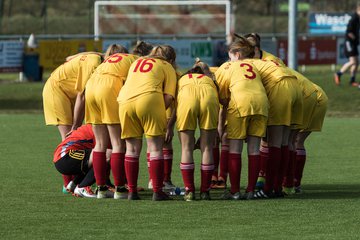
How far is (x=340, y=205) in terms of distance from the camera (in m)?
11.4

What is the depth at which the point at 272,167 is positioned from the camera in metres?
12.0

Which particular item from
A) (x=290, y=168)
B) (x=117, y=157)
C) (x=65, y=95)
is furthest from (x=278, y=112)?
(x=65, y=95)

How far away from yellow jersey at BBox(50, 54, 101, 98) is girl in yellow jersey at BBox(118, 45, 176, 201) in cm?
109

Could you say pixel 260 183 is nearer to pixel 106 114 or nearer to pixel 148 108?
pixel 148 108

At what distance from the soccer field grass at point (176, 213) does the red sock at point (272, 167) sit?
0.32 meters

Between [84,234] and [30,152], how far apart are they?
8.04 meters

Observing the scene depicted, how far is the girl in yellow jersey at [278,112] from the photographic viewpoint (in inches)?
470

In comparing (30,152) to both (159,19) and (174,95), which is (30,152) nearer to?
(174,95)

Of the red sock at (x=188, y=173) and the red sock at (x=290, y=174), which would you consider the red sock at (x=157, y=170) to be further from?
the red sock at (x=290, y=174)

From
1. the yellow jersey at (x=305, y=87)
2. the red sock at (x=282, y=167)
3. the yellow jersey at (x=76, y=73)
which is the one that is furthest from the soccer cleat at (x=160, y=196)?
the yellow jersey at (x=305, y=87)

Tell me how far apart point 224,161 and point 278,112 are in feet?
4.89

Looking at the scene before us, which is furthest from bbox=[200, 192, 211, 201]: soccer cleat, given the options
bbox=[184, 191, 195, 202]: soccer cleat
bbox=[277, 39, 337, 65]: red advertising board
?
bbox=[277, 39, 337, 65]: red advertising board

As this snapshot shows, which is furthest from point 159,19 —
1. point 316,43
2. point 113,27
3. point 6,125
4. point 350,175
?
point 350,175

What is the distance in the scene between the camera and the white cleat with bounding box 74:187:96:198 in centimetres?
1216
